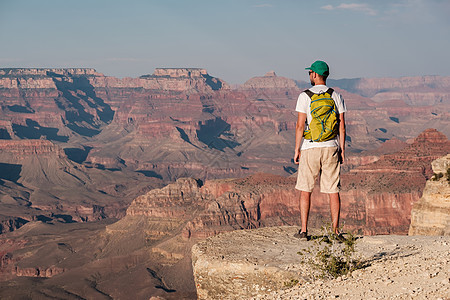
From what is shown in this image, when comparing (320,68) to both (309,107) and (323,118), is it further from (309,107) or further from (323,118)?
(323,118)

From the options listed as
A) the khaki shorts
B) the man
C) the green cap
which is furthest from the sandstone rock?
the green cap

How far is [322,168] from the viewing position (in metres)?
17.2

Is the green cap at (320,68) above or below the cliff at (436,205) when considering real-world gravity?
above

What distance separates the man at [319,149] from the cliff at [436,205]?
1104 inches

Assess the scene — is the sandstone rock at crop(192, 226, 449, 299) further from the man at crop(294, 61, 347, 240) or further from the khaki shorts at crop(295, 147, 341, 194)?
the khaki shorts at crop(295, 147, 341, 194)

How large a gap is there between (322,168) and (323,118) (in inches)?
56.0

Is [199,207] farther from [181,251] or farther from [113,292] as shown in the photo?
[113,292]

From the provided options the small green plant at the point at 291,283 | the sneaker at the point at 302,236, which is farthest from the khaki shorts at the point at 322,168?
the small green plant at the point at 291,283

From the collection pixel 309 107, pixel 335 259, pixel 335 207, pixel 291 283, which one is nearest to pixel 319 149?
pixel 309 107

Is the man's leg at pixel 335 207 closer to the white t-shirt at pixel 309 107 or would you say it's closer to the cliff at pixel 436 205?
the white t-shirt at pixel 309 107

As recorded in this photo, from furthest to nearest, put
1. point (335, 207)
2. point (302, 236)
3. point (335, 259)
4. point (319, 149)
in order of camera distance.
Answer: point (302, 236) → point (335, 207) → point (319, 149) → point (335, 259)

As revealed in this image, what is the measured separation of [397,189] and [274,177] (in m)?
26.2

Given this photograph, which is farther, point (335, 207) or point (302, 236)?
point (302, 236)

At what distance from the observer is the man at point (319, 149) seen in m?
16.8
